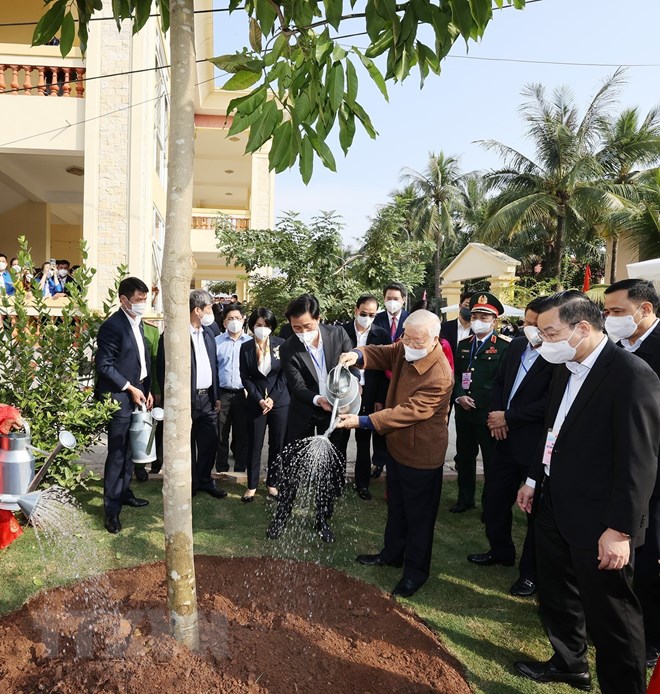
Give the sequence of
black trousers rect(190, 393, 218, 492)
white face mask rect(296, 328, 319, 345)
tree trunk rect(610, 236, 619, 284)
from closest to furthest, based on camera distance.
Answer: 1. white face mask rect(296, 328, 319, 345)
2. black trousers rect(190, 393, 218, 492)
3. tree trunk rect(610, 236, 619, 284)

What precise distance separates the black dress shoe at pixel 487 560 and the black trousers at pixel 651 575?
118 cm

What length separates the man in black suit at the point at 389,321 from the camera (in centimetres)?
643

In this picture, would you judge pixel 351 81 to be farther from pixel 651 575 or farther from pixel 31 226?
pixel 31 226

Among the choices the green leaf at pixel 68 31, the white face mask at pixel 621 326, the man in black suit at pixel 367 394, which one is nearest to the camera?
the green leaf at pixel 68 31

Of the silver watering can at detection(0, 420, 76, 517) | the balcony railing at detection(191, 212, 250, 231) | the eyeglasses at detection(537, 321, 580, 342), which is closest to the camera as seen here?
the eyeglasses at detection(537, 321, 580, 342)

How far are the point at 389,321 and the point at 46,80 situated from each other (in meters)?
8.55

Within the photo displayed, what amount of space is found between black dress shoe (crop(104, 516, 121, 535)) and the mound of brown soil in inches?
30.8

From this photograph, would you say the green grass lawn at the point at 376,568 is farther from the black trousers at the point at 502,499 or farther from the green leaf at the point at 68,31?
the green leaf at the point at 68,31

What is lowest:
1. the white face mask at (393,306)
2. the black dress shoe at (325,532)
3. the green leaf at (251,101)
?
the black dress shoe at (325,532)

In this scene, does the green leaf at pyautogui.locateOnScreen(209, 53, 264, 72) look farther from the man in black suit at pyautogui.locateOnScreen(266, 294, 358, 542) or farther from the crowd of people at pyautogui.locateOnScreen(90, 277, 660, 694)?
the man in black suit at pyautogui.locateOnScreen(266, 294, 358, 542)

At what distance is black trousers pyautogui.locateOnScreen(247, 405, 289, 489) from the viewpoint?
18.4ft

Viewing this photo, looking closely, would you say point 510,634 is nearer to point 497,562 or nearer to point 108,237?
point 497,562

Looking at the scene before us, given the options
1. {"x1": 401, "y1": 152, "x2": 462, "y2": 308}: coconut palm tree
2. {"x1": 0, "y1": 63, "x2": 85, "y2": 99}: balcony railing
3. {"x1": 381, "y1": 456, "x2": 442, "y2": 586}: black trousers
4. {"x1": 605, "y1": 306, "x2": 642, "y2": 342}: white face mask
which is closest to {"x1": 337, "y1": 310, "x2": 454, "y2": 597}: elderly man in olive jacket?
Answer: {"x1": 381, "y1": 456, "x2": 442, "y2": 586}: black trousers

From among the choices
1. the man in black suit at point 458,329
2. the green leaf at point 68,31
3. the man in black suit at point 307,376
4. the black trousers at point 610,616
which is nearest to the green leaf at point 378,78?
the green leaf at point 68,31
